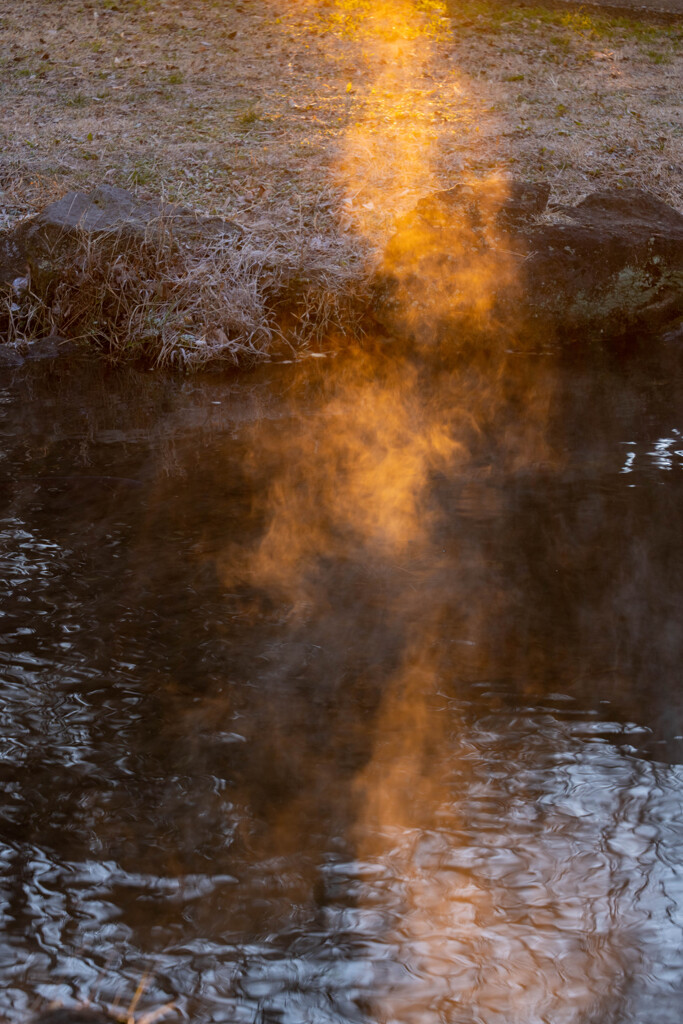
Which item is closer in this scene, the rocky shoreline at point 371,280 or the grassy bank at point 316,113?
the rocky shoreline at point 371,280

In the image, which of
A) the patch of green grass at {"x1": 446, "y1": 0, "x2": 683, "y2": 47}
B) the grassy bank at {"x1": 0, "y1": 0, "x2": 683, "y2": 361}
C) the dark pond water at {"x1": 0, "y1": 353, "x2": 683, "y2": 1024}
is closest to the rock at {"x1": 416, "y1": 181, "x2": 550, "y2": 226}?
the grassy bank at {"x1": 0, "y1": 0, "x2": 683, "y2": 361}

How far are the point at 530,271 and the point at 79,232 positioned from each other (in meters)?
3.63

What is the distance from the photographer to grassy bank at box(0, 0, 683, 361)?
29.3 feet

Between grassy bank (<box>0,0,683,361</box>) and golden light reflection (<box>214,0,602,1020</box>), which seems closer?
golden light reflection (<box>214,0,602,1020</box>)

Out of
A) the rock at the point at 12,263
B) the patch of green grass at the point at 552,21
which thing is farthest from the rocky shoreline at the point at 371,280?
the patch of green grass at the point at 552,21

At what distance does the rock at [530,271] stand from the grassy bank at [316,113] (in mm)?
498

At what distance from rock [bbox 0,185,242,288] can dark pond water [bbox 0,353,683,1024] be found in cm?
263

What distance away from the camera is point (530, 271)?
25.0 ft

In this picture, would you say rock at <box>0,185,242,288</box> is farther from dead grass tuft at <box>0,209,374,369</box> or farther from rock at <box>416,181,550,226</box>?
rock at <box>416,181,550,226</box>

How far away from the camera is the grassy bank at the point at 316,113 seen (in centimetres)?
893

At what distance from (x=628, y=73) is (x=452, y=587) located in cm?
1351

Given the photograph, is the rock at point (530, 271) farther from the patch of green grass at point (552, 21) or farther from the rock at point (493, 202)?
the patch of green grass at point (552, 21)

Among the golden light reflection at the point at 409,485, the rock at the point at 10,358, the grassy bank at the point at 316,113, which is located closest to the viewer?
the golden light reflection at the point at 409,485

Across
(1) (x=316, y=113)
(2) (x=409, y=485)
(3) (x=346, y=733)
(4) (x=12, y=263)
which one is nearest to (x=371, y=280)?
(4) (x=12, y=263)
